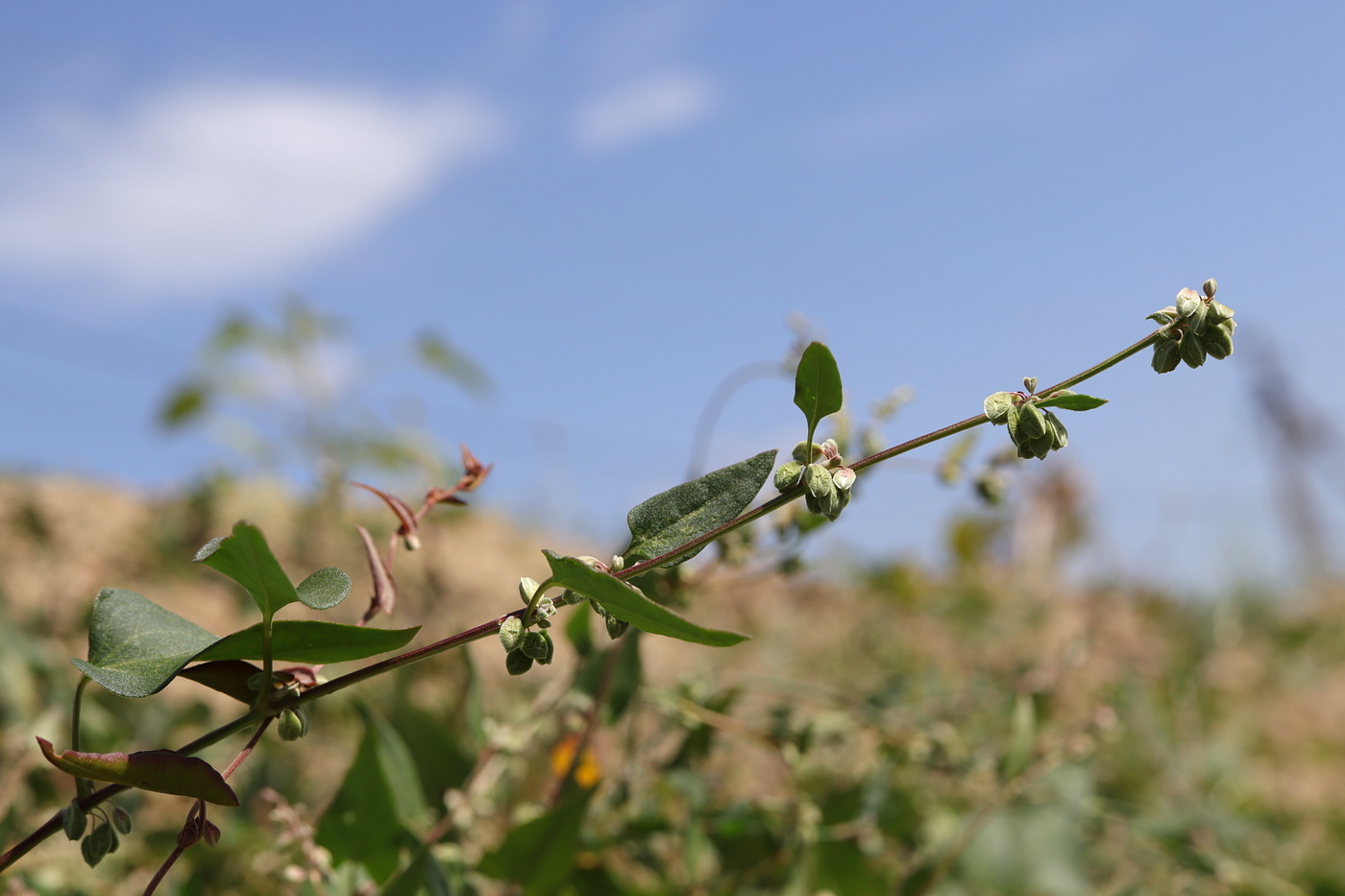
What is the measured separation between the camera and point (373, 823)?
2.66ft

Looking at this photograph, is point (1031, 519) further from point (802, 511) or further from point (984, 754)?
point (802, 511)

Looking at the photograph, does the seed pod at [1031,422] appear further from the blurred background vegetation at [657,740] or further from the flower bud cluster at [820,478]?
the blurred background vegetation at [657,740]

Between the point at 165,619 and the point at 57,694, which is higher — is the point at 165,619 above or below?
below

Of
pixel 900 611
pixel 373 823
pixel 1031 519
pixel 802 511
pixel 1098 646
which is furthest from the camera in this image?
pixel 1031 519

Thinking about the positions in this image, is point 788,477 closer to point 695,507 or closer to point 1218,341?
point 695,507

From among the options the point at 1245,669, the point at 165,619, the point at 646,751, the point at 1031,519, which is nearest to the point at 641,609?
the point at 165,619

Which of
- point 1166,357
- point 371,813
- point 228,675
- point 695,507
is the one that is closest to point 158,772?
point 228,675

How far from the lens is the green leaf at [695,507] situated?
0.48 m

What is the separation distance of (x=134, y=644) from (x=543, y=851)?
437 mm

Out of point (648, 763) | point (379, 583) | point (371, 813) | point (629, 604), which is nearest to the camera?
point (629, 604)

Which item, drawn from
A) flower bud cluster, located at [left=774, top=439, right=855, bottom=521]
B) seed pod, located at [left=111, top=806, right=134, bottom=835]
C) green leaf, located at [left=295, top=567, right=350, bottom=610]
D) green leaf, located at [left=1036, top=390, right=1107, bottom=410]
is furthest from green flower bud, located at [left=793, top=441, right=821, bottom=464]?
seed pod, located at [left=111, top=806, right=134, bottom=835]

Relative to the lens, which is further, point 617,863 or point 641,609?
point 617,863

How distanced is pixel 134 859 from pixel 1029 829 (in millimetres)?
1097

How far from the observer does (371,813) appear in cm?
81
